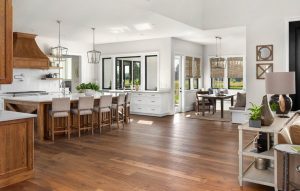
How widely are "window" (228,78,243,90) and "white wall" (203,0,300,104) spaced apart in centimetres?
370

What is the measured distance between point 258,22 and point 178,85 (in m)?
3.99

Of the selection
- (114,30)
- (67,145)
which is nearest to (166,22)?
(114,30)

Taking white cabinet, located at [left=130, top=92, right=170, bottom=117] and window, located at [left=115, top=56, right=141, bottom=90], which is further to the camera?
window, located at [left=115, top=56, right=141, bottom=90]

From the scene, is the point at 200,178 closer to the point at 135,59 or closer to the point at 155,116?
the point at 155,116

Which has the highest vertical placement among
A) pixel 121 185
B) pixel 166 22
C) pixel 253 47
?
pixel 166 22

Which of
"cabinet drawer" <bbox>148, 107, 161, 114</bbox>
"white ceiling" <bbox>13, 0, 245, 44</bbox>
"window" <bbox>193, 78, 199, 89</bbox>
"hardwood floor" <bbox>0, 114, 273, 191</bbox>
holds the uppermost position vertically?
"white ceiling" <bbox>13, 0, 245, 44</bbox>

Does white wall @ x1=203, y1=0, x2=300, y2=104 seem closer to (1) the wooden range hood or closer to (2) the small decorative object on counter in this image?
(2) the small decorative object on counter

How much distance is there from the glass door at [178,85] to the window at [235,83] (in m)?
2.25

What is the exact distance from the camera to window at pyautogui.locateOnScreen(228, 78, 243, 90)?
11089 mm

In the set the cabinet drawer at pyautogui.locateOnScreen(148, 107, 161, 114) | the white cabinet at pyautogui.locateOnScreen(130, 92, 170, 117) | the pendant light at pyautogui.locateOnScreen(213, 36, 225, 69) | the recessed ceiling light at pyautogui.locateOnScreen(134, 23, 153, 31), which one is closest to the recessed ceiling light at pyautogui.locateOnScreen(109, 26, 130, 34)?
the recessed ceiling light at pyautogui.locateOnScreen(134, 23, 153, 31)

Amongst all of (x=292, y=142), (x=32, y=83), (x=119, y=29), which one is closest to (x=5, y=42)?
(x=292, y=142)

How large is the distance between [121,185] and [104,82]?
27.1 feet

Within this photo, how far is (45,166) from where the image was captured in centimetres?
414

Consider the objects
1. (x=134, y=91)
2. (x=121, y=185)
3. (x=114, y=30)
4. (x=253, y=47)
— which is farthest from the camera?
(x=134, y=91)
